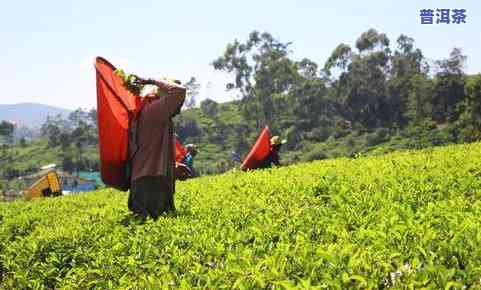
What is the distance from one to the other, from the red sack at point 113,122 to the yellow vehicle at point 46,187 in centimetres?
1276

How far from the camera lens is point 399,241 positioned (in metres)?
3.18

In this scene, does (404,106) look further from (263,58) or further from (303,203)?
(303,203)

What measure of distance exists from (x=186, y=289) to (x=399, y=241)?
1151mm

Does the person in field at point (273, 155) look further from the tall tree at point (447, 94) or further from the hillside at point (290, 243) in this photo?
the tall tree at point (447, 94)

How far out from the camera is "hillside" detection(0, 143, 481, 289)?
2.79 meters

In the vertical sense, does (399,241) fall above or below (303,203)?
above

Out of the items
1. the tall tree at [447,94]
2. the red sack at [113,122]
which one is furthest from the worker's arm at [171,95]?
the tall tree at [447,94]

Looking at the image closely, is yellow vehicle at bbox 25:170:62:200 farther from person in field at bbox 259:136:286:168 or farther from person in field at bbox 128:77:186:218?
person in field at bbox 128:77:186:218

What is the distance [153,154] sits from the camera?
6371 mm

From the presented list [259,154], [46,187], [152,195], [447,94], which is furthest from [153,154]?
[447,94]

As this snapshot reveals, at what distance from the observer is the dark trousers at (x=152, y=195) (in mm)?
6406

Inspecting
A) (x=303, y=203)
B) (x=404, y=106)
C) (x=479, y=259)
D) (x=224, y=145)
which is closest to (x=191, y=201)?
(x=303, y=203)

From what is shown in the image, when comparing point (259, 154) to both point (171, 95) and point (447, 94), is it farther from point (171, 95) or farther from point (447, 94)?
point (447, 94)

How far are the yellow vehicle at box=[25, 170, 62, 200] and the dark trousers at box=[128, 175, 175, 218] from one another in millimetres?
12851
